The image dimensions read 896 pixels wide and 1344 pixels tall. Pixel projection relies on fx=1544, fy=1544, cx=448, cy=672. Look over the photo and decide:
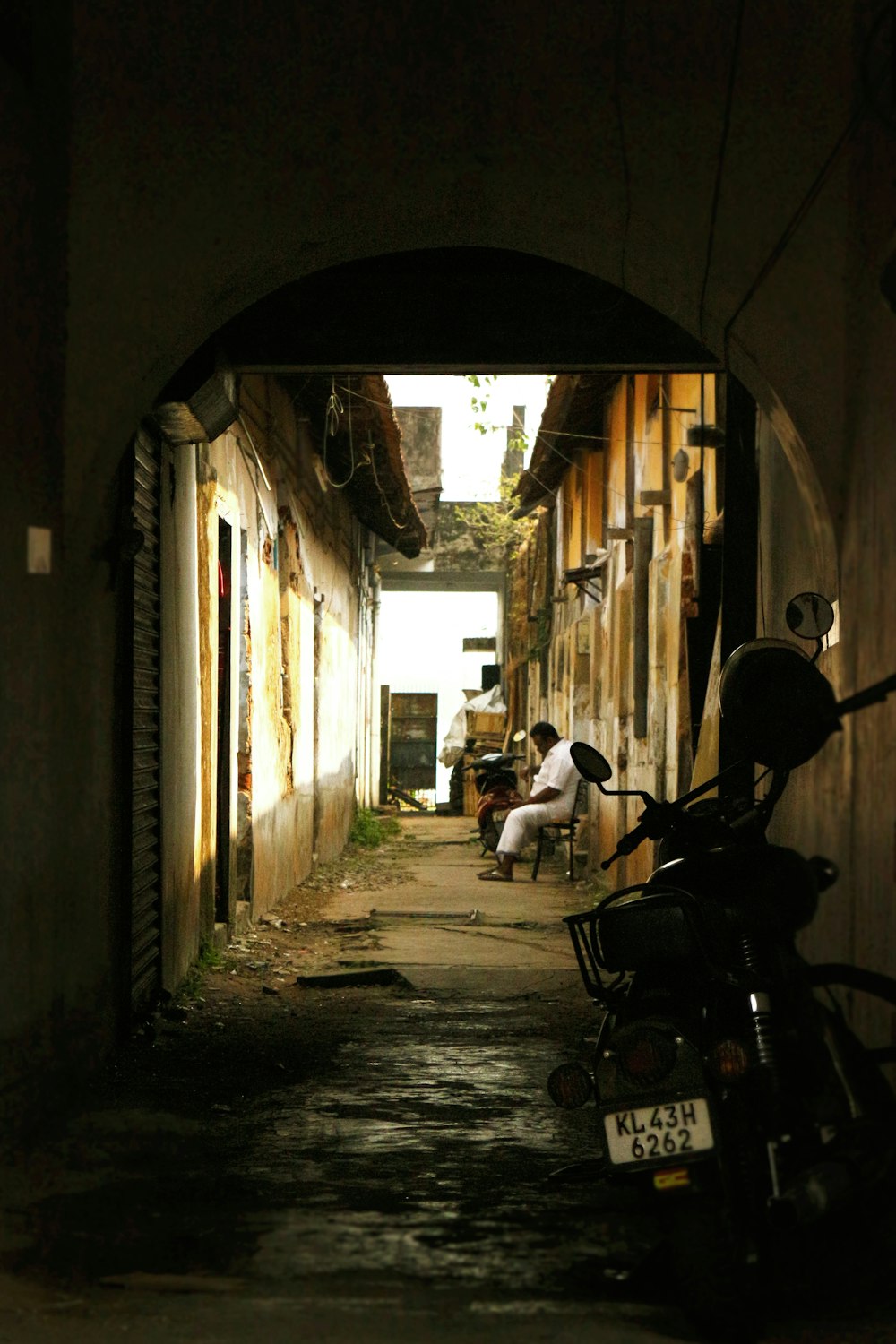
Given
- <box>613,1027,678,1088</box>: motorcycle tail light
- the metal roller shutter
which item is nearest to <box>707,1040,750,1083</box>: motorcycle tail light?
<box>613,1027,678,1088</box>: motorcycle tail light

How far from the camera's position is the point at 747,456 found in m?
7.50

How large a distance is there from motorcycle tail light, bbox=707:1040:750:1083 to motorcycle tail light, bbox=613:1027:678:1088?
0.68 ft

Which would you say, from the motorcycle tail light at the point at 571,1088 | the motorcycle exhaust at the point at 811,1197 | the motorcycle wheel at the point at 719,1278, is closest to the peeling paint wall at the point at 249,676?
the motorcycle tail light at the point at 571,1088

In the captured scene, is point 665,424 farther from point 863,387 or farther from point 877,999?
point 877,999

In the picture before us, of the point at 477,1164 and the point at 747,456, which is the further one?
the point at 747,456

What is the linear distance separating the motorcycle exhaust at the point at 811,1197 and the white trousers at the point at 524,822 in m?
11.0

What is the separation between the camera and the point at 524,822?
1462 centimetres

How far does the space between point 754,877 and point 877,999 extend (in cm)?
92

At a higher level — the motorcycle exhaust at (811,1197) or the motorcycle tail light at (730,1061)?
the motorcycle tail light at (730,1061)

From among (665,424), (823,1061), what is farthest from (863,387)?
(665,424)

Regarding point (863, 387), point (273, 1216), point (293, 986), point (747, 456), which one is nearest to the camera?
point (273, 1216)

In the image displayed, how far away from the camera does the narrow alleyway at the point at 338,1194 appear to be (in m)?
3.49

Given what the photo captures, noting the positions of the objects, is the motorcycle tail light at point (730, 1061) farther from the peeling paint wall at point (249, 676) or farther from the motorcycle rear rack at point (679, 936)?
the peeling paint wall at point (249, 676)

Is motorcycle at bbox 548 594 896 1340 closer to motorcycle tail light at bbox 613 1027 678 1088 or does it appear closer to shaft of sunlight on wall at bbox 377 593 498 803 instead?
motorcycle tail light at bbox 613 1027 678 1088
